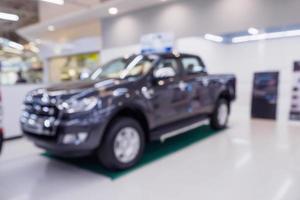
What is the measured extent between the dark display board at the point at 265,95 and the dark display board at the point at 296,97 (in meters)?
0.43

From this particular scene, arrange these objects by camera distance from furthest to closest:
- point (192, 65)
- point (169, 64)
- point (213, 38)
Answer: point (213, 38) → point (192, 65) → point (169, 64)

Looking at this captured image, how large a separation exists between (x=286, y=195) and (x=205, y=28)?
15.8 ft

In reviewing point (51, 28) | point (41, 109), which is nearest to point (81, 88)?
point (41, 109)

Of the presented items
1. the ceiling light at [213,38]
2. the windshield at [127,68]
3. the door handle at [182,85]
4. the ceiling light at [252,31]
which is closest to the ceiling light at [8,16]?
the windshield at [127,68]

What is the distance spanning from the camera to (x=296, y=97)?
5.20 metres

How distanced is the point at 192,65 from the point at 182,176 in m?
2.04

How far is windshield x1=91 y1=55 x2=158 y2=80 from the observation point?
3.26m

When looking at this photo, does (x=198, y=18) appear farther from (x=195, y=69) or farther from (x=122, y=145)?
(x=122, y=145)

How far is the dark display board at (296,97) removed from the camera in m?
5.16

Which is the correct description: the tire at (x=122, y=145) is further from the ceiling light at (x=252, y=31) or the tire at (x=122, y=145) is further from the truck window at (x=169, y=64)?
the ceiling light at (x=252, y=31)

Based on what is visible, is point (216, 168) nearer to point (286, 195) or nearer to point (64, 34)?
point (286, 195)

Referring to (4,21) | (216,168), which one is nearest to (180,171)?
(216,168)

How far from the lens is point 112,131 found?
2.72m

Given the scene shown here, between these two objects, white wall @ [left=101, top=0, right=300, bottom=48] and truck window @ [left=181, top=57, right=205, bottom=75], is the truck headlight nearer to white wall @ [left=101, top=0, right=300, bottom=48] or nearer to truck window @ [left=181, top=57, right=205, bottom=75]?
truck window @ [left=181, top=57, right=205, bottom=75]
